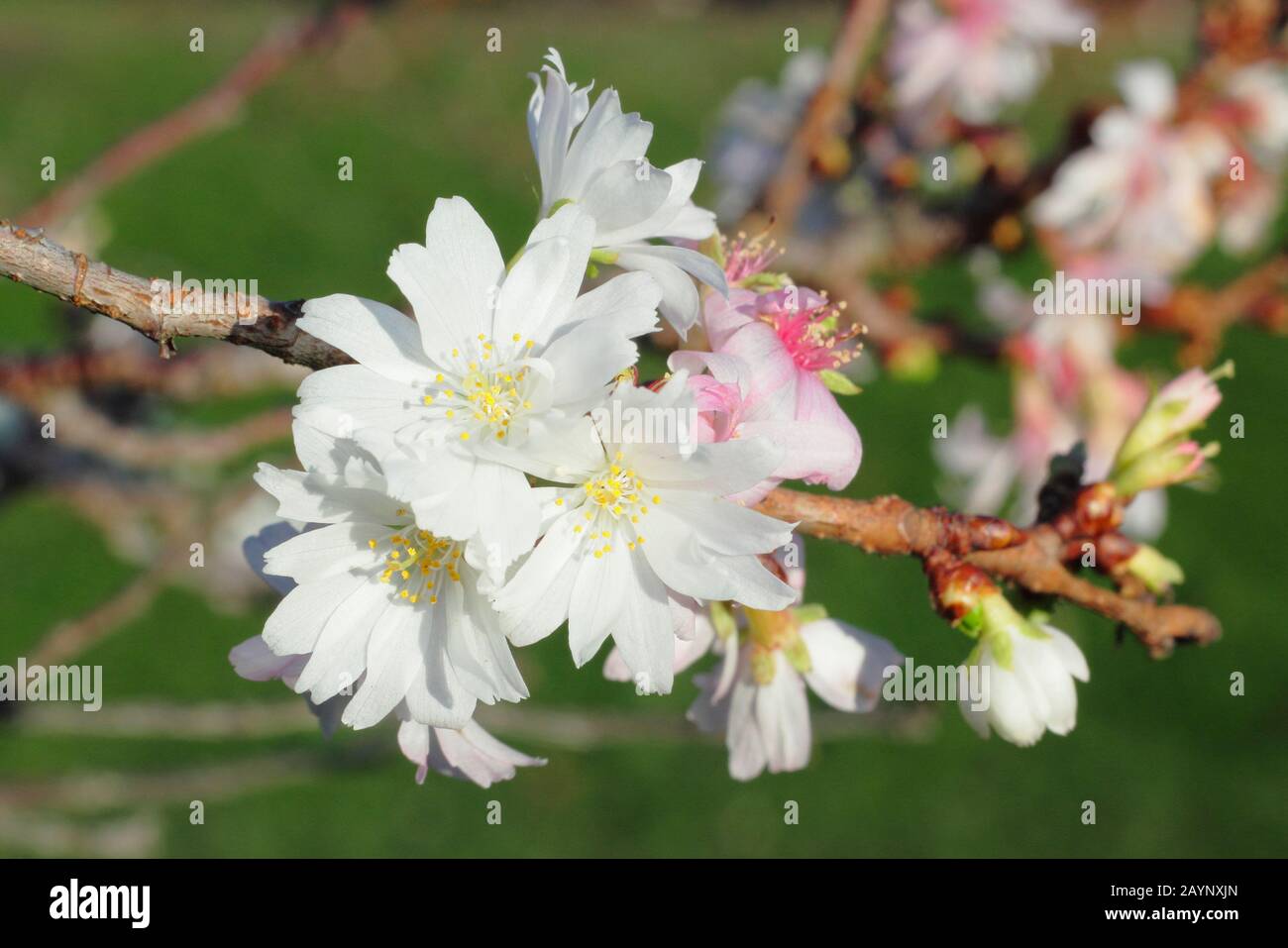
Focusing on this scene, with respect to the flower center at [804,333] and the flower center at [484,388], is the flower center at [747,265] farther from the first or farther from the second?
the flower center at [484,388]

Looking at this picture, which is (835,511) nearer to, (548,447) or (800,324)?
(800,324)

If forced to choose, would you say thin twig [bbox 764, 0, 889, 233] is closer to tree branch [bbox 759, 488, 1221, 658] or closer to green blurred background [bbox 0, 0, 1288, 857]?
green blurred background [bbox 0, 0, 1288, 857]

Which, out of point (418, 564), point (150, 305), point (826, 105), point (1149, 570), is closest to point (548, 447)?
point (418, 564)

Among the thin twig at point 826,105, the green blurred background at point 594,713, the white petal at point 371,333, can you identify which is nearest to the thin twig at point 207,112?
the green blurred background at point 594,713

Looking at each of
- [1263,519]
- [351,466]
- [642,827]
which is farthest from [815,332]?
[1263,519]

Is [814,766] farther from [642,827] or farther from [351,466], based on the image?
[351,466]

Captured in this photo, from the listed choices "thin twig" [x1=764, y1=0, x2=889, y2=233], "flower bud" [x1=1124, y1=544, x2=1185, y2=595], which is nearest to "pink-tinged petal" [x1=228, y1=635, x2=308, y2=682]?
"flower bud" [x1=1124, y1=544, x2=1185, y2=595]
